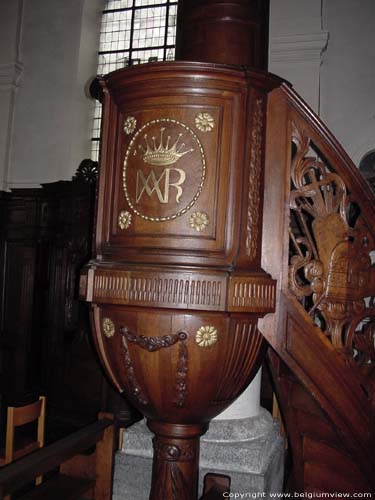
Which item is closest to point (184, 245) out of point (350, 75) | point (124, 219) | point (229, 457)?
point (124, 219)

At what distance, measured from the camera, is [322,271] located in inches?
74.1

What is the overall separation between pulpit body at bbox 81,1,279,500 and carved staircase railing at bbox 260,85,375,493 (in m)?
0.09

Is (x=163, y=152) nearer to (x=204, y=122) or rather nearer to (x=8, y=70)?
(x=204, y=122)

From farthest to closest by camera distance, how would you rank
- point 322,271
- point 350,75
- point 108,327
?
point 350,75, point 322,271, point 108,327

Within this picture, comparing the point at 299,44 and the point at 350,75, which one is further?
the point at 299,44

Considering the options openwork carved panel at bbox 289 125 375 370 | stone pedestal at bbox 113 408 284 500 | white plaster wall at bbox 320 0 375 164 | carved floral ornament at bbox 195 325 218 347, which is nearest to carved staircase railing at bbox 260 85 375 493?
openwork carved panel at bbox 289 125 375 370

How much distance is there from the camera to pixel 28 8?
6281 millimetres

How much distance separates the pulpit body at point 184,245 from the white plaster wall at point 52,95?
4367 mm

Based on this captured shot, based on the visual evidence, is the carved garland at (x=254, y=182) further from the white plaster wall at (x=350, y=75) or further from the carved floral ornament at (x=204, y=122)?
the white plaster wall at (x=350, y=75)

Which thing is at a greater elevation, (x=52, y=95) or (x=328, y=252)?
(x=52, y=95)

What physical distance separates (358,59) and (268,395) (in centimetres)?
334

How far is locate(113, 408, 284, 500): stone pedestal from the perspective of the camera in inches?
83.7

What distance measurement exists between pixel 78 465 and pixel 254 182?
1.61 m

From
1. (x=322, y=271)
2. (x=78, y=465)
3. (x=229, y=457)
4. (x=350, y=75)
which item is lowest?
(x=78, y=465)
